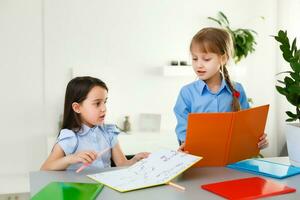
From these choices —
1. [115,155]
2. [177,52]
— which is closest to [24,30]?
[177,52]

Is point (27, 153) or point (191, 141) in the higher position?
point (191, 141)

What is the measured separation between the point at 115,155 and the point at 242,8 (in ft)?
8.96

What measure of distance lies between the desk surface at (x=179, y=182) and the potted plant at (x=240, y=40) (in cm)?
250

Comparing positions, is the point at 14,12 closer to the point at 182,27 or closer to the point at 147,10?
the point at 147,10

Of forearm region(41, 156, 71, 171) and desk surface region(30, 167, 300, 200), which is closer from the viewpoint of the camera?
desk surface region(30, 167, 300, 200)

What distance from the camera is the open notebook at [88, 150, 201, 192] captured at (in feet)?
3.53

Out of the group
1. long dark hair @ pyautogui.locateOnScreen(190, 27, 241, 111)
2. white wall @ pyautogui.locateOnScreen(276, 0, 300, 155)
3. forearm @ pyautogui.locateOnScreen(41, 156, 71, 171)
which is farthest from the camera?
white wall @ pyautogui.locateOnScreen(276, 0, 300, 155)

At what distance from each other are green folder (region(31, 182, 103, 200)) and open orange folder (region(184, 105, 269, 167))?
1.24 ft

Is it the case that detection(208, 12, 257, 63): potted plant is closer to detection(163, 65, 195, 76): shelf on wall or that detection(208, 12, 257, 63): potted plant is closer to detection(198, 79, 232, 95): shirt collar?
detection(163, 65, 195, 76): shelf on wall

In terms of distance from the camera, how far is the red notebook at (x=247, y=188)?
98 cm

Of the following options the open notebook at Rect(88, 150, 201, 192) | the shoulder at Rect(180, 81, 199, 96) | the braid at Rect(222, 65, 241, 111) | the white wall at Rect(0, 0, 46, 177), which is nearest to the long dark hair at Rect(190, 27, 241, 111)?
the braid at Rect(222, 65, 241, 111)

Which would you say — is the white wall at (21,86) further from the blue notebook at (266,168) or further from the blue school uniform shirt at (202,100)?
the blue notebook at (266,168)

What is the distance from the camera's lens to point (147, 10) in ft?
11.6

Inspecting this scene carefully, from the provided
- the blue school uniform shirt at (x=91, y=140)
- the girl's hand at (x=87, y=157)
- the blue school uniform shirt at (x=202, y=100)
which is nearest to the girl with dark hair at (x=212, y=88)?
the blue school uniform shirt at (x=202, y=100)
